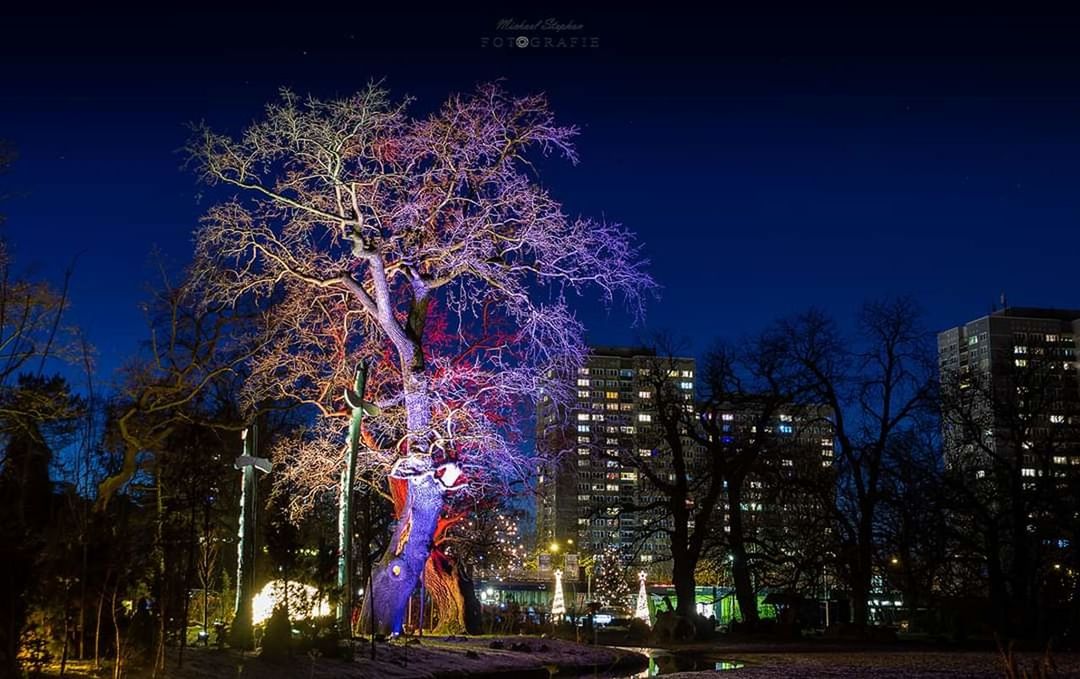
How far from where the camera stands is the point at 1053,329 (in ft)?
285

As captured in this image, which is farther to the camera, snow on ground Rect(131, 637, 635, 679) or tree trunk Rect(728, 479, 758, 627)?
tree trunk Rect(728, 479, 758, 627)

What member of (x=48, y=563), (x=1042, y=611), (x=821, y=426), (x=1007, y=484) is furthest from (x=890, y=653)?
(x=48, y=563)

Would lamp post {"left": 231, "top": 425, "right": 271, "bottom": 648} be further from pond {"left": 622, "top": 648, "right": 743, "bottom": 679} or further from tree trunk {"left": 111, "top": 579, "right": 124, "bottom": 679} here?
pond {"left": 622, "top": 648, "right": 743, "bottom": 679}

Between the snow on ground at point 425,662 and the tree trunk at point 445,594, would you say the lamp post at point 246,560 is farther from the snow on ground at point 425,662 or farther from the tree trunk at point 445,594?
the tree trunk at point 445,594

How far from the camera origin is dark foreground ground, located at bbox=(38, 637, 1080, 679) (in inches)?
569

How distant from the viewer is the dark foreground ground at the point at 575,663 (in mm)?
14458

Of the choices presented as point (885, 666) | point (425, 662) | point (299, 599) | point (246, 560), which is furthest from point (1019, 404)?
point (246, 560)

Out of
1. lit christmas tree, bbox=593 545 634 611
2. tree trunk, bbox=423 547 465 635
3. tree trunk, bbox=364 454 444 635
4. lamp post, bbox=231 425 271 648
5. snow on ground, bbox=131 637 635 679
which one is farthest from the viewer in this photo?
lit christmas tree, bbox=593 545 634 611

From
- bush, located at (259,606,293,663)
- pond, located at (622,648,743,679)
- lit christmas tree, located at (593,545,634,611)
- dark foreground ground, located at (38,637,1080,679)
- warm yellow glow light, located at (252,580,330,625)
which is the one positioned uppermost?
warm yellow glow light, located at (252,580,330,625)

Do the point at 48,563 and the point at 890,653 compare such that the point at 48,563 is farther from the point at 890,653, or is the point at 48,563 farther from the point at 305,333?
the point at 890,653

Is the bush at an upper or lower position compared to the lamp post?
lower

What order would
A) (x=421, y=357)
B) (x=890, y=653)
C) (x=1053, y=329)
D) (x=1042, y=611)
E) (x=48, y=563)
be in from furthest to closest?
(x=1053, y=329) < (x=1042, y=611) < (x=890, y=653) < (x=421, y=357) < (x=48, y=563)

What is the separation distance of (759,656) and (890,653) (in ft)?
10.4

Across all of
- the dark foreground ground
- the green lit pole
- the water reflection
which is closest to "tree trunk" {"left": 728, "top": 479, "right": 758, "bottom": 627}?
the dark foreground ground
